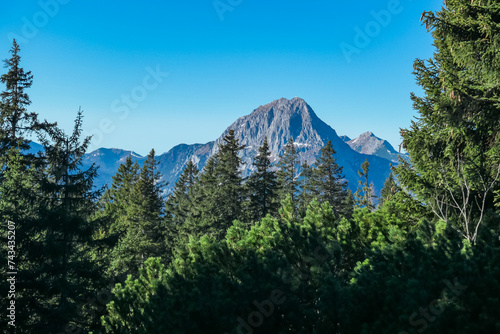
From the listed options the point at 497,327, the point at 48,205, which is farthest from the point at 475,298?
the point at 48,205

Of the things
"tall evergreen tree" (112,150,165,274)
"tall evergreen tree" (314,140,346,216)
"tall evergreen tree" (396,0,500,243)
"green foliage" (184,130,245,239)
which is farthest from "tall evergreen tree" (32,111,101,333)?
"tall evergreen tree" (314,140,346,216)

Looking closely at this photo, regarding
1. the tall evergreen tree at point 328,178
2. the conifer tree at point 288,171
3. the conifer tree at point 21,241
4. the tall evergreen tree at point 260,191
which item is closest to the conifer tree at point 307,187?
the tall evergreen tree at point 328,178

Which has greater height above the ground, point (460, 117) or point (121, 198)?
point (121, 198)

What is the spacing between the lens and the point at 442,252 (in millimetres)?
5973

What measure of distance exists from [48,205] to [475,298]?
14.3 meters

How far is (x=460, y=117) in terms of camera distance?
8.90m

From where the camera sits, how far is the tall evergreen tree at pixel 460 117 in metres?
8.08

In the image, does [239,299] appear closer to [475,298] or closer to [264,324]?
[264,324]

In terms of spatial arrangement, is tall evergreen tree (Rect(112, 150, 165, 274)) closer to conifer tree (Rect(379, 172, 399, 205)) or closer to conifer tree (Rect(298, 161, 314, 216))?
conifer tree (Rect(298, 161, 314, 216))

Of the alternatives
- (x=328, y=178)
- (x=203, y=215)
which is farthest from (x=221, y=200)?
(x=328, y=178)

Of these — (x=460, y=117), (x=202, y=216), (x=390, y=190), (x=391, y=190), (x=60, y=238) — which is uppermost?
(x=202, y=216)

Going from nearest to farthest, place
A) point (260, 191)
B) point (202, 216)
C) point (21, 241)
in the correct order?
point (21, 241)
point (202, 216)
point (260, 191)

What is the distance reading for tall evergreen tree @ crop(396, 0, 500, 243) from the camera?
8.08m

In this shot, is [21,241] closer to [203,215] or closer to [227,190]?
[203,215]
